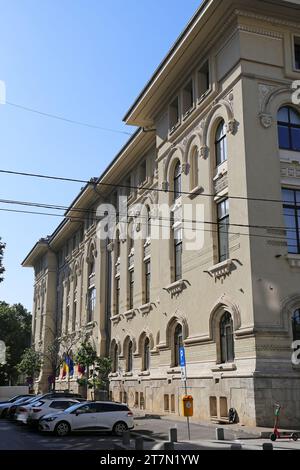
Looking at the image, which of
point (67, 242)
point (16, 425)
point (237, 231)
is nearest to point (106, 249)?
point (67, 242)

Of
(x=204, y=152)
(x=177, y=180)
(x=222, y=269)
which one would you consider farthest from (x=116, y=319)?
(x=222, y=269)

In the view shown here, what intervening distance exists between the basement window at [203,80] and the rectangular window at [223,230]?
660 cm

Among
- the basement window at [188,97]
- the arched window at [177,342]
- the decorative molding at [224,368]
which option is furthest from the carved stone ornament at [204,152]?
the decorative molding at [224,368]

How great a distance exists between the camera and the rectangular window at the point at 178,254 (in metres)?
31.9

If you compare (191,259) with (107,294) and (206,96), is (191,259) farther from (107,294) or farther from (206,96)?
(107,294)

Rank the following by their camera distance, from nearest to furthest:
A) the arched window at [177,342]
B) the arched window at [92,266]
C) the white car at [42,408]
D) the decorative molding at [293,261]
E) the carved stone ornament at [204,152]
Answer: the decorative molding at [293,261]
the white car at [42,408]
the carved stone ornament at [204,152]
the arched window at [177,342]
the arched window at [92,266]

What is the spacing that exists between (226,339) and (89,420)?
722 cm

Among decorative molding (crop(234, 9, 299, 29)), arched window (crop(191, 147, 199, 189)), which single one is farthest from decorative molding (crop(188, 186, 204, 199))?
decorative molding (crop(234, 9, 299, 29))

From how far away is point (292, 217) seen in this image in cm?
2539

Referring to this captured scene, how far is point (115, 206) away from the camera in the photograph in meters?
47.2

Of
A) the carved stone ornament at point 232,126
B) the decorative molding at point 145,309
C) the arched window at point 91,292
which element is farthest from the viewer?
the arched window at point 91,292

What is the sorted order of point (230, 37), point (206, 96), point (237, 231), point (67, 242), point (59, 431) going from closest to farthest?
1. point (59, 431)
2. point (237, 231)
3. point (230, 37)
4. point (206, 96)
5. point (67, 242)

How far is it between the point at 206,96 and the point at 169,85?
15.4 feet

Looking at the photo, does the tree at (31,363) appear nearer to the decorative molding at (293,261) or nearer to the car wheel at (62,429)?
the car wheel at (62,429)
